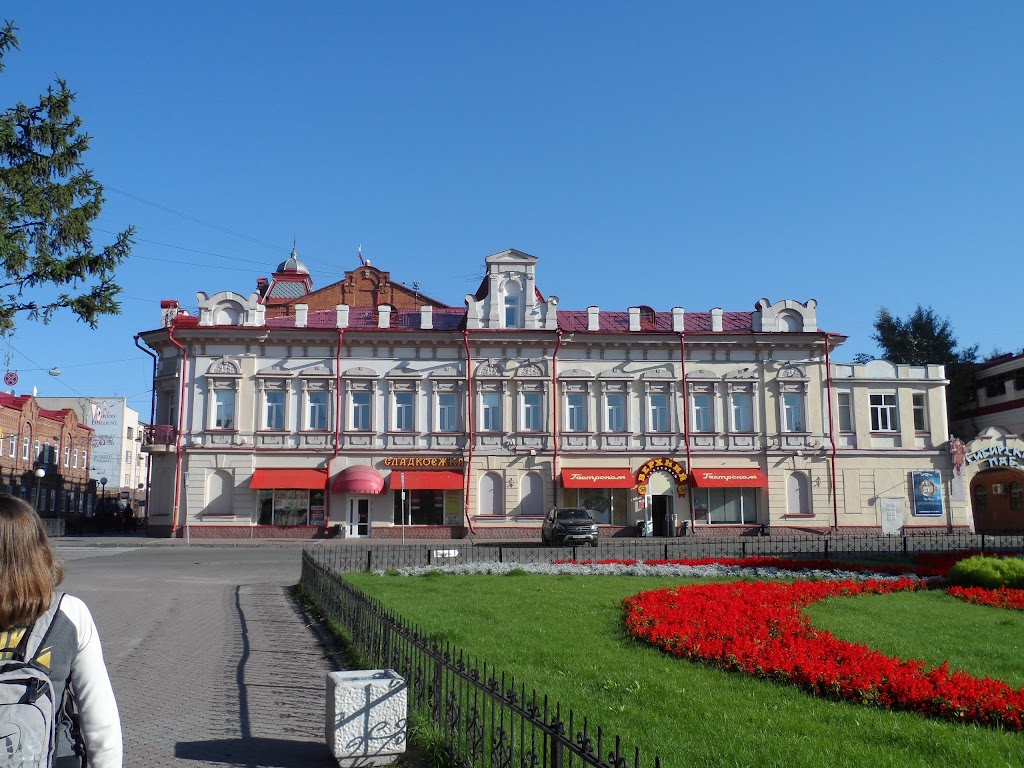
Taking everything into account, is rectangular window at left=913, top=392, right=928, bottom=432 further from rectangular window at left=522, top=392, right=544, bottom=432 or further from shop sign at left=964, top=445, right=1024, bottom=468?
rectangular window at left=522, top=392, right=544, bottom=432

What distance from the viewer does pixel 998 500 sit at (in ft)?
162

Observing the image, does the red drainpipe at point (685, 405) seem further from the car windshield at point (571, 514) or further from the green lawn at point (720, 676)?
the green lawn at point (720, 676)

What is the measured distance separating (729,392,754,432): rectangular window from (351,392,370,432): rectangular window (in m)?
17.4

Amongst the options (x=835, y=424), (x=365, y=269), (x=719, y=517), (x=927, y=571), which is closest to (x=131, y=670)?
(x=927, y=571)

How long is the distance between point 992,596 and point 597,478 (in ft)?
82.7

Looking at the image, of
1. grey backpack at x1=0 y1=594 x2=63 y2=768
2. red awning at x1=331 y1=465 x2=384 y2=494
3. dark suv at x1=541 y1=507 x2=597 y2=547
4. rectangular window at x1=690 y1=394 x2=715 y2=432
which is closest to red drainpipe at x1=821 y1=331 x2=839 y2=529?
rectangular window at x1=690 y1=394 x2=715 y2=432

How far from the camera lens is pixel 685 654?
32.9 ft

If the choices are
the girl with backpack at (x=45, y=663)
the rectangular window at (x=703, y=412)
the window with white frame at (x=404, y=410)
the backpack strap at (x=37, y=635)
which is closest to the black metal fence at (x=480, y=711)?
the girl with backpack at (x=45, y=663)

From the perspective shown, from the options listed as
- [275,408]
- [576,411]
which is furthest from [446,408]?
[275,408]

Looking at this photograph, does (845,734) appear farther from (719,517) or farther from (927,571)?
(719,517)

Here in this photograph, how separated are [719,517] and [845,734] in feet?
117

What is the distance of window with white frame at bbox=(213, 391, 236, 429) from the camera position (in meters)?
40.3

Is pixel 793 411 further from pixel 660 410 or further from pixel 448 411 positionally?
pixel 448 411

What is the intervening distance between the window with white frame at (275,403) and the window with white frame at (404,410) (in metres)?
5.19
